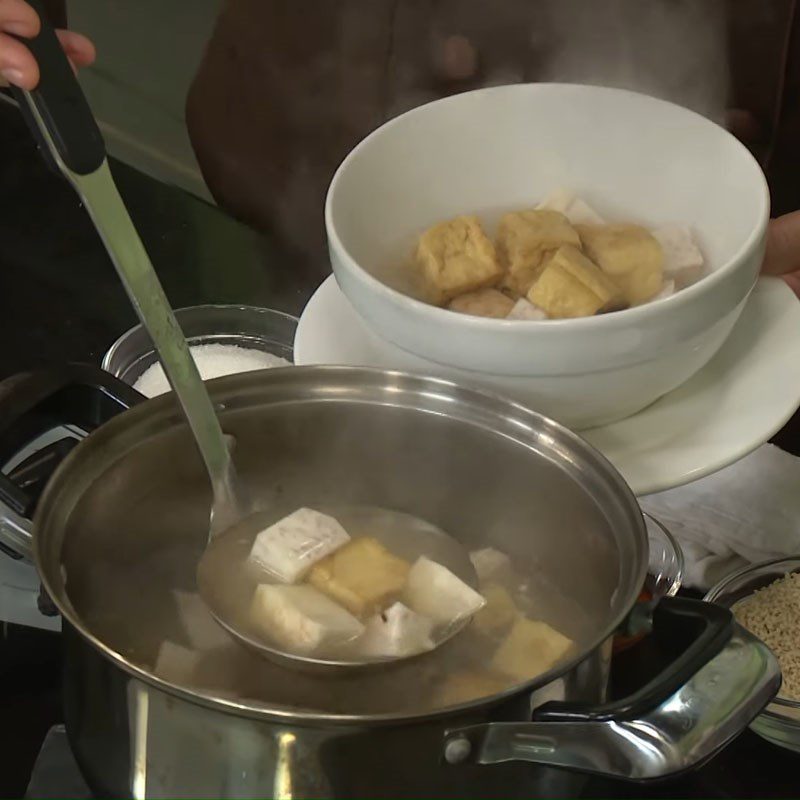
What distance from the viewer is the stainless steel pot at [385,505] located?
16.2 inches

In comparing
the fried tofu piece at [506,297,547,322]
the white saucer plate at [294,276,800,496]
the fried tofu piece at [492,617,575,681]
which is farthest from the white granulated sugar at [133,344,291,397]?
the fried tofu piece at [492,617,575,681]

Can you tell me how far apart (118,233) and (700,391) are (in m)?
0.36

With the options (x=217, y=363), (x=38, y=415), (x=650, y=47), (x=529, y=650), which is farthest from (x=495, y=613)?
(x=650, y=47)

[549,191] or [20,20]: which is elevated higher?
[20,20]

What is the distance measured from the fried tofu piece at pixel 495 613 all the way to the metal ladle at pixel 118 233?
0.26 feet

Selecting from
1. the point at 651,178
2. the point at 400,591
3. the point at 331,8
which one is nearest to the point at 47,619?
the point at 400,591

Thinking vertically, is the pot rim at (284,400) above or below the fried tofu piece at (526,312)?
below

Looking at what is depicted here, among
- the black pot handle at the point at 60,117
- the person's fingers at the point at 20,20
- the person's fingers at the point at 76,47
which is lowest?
the person's fingers at the point at 76,47

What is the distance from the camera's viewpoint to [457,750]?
41 centimetres

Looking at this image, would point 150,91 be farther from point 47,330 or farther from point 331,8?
point 47,330

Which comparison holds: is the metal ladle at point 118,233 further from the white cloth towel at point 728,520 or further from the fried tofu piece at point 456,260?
the white cloth towel at point 728,520

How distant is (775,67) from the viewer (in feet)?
3.06

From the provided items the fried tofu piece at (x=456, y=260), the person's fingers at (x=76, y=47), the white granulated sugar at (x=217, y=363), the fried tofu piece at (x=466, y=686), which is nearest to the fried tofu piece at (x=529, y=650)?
the fried tofu piece at (x=466, y=686)

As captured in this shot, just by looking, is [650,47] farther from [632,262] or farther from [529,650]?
[529,650]
